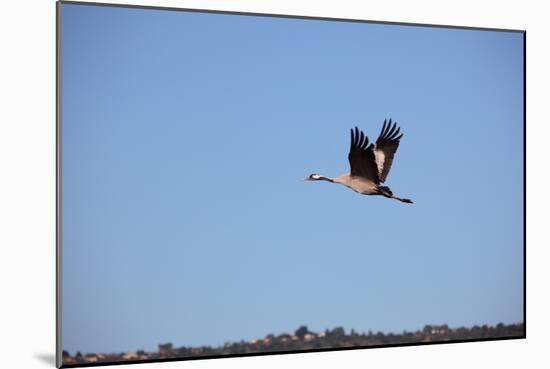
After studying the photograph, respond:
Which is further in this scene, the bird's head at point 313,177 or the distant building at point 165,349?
the bird's head at point 313,177

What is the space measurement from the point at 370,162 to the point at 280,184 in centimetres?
58

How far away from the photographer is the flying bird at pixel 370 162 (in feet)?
20.0

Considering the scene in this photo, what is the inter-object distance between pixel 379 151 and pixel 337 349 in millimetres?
1225

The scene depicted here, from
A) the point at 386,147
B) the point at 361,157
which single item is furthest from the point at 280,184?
the point at 386,147

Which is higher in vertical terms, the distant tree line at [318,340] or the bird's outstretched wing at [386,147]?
the bird's outstretched wing at [386,147]

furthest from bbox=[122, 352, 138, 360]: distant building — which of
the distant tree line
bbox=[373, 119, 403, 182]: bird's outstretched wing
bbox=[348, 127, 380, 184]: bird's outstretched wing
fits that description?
bbox=[373, 119, 403, 182]: bird's outstretched wing

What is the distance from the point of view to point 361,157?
610 centimetres

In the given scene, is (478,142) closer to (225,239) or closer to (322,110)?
(322,110)

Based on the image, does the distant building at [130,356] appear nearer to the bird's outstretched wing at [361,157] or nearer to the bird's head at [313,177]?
the bird's head at [313,177]

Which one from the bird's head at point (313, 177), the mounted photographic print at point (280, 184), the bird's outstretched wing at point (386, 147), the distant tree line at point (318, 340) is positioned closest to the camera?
the mounted photographic print at point (280, 184)

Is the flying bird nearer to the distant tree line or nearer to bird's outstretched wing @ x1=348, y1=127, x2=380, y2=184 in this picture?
bird's outstretched wing @ x1=348, y1=127, x2=380, y2=184

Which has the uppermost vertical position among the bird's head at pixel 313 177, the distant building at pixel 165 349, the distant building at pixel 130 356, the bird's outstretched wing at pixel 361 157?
the bird's outstretched wing at pixel 361 157

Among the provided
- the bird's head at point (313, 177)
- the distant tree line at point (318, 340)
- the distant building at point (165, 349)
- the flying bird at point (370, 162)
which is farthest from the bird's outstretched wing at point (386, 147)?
the distant building at point (165, 349)

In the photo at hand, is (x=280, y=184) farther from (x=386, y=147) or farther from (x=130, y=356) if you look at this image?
(x=130, y=356)
